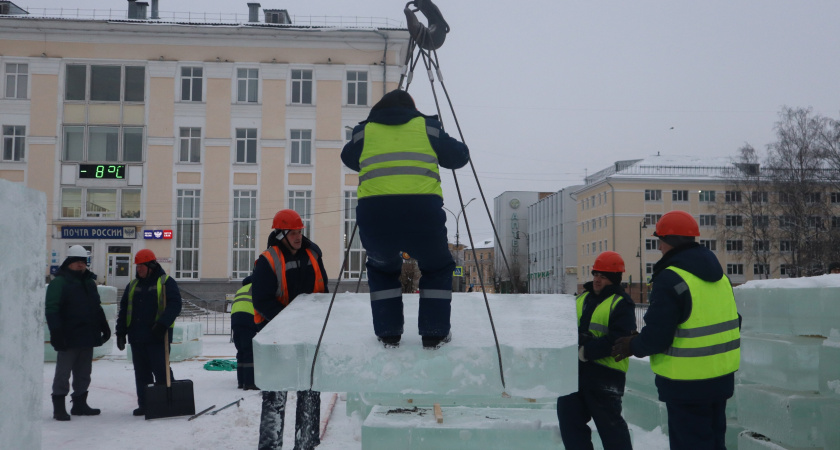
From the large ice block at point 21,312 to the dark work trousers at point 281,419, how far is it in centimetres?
191

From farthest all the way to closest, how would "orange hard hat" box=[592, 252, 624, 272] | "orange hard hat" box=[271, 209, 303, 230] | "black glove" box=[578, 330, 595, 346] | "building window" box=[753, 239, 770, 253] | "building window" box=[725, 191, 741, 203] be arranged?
"building window" box=[725, 191, 741, 203] < "building window" box=[753, 239, 770, 253] < "orange hard hat" box=[271, 209, 303, 230] < "orange hard hat" box=[592, 252, 624, 272] < "black glove" box=[578, 330, 595, 346]

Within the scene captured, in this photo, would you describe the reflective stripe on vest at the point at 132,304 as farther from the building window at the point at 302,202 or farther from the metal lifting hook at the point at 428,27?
the building window at the point at 302,202

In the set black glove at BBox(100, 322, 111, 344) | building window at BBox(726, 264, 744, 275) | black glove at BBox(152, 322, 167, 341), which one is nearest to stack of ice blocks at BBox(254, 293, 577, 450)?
black glove at BBox(152, 322, 167, 341)

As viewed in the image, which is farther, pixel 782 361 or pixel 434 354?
pixel 782 361

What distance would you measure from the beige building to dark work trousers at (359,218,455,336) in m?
31.4

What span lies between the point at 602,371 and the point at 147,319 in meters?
5.31

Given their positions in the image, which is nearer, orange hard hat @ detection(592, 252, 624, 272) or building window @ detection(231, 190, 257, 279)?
orange hard hat @ detection(592, 252, 624, 272)

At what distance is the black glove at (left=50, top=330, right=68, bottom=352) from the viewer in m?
7.74

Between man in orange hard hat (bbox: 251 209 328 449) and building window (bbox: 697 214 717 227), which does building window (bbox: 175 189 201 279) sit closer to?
man in orange hard hat (bbox: 251 209 328 449)

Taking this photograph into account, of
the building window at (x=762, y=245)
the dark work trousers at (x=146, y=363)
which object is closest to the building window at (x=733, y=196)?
the building window at (x=762, y=245)

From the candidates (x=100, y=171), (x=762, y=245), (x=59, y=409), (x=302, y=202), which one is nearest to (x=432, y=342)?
(x=59, y=409)

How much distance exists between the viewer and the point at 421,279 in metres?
4.06

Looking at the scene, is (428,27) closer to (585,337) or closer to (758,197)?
(585,337)

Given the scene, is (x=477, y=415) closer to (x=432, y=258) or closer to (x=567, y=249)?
(x=432, y=258)
